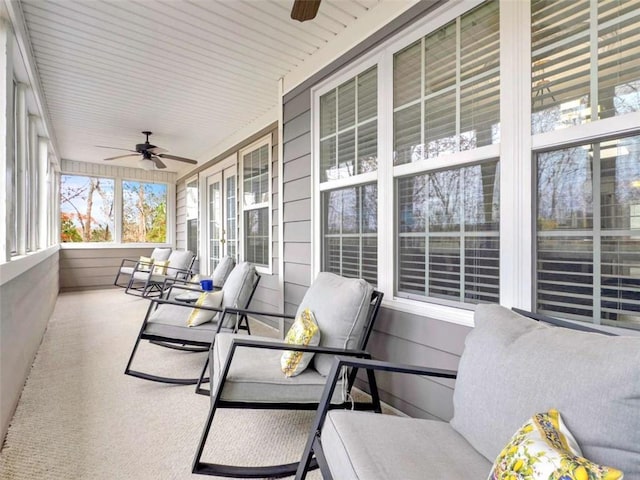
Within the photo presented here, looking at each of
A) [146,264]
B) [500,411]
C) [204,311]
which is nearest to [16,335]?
[204,311]

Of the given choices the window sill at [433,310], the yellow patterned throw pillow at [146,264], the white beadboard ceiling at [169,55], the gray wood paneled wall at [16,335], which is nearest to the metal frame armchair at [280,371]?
the window sill at [433,310]

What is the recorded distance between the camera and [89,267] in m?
6.70

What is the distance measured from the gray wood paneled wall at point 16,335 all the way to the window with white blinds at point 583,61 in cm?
277

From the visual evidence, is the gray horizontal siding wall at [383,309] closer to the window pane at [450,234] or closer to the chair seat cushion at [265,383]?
the window pane at [450,234]

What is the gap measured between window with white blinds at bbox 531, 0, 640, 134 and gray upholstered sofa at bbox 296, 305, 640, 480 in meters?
0.87

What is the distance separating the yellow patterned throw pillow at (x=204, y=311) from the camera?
260cm

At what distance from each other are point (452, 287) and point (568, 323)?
0.62 meters

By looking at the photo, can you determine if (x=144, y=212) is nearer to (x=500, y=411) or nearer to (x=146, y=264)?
(x=146, y=264)

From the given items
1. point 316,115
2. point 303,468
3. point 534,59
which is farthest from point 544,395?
point 316,115

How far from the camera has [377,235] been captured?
2.27 metres

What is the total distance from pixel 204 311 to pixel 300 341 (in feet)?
3.91

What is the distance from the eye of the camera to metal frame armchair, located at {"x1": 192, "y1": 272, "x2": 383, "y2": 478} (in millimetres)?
1509

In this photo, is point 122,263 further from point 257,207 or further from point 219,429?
point 219,429

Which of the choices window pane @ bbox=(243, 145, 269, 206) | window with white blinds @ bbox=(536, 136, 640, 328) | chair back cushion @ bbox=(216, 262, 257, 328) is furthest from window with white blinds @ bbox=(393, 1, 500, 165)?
window pane @ bbox=(243, 145, 269, 206)
